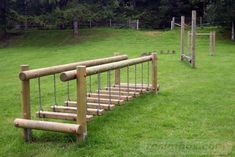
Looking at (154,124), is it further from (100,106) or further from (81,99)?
(81,99)

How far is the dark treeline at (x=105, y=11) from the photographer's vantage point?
27953 millimetres

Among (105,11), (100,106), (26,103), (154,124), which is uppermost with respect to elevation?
(105,11)

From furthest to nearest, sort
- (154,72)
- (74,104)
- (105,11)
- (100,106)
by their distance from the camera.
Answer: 1. (105,11)
2. (154,72)
3. (74,104)
4. (100,106)

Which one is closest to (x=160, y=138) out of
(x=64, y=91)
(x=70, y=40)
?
(x=64, y=91)

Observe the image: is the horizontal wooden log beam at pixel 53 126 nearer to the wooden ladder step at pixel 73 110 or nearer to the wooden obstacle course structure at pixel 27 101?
the wooden obstacle course structure at pixel 27 101

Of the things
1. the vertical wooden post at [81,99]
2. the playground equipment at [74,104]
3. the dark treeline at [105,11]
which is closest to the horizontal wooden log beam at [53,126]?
the playground equipment at [74,104]

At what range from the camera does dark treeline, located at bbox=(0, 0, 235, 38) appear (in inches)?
1101

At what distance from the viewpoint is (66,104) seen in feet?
21.1

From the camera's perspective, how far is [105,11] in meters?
36.9

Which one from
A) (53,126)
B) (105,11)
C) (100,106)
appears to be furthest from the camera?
(105,11)

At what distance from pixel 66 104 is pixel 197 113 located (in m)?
2.20

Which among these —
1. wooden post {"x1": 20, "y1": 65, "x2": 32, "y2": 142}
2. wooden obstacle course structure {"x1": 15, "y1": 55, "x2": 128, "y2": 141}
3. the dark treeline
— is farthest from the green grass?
the dark treeline

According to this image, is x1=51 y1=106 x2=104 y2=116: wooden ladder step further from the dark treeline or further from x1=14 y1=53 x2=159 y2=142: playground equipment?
the dark treeline

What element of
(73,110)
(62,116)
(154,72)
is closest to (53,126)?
→ (62,116)
